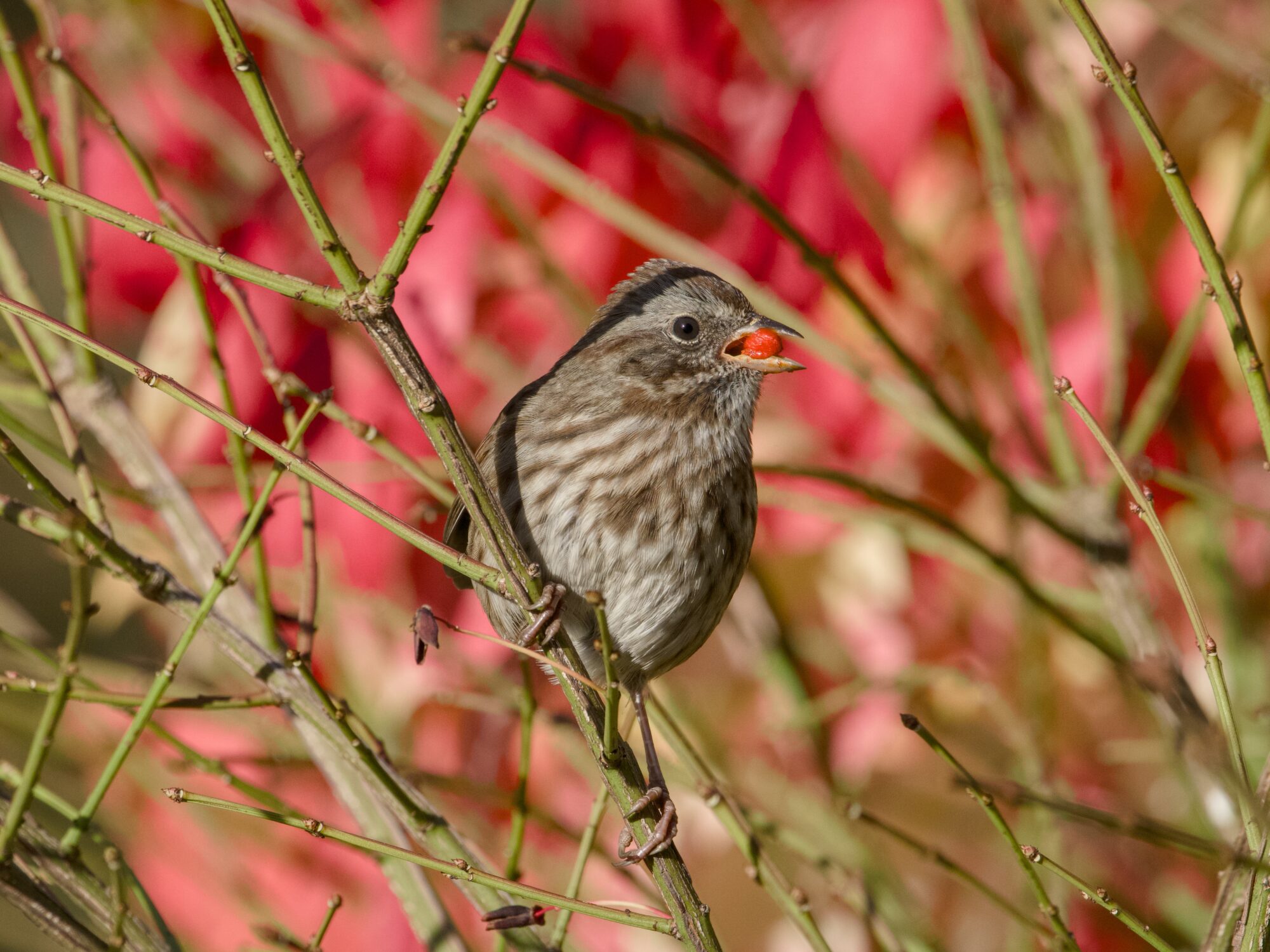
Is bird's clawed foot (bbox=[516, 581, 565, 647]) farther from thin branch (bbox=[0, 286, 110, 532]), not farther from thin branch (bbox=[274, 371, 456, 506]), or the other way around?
thin branch (bbox=[0, 286, 110, 532])

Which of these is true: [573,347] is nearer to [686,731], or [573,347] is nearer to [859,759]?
[686,731]

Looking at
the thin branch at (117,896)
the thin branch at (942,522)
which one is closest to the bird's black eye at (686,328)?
the thin branch at (942,522)

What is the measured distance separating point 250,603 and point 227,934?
1.64 m

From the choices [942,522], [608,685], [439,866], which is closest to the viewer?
[608,685]

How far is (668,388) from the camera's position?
2500 millimetres

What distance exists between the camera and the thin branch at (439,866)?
1.67m

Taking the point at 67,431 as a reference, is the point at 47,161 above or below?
above

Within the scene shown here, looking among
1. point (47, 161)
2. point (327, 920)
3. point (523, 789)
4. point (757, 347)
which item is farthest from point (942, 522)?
→ point (47, 161)

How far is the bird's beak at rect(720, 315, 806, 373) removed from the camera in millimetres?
2488

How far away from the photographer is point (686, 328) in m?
2.56

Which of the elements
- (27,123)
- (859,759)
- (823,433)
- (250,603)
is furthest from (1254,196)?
(27,123)

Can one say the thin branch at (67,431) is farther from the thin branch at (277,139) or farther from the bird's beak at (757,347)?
the bird's beak at (757,347)

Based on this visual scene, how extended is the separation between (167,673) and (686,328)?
4.14 ft

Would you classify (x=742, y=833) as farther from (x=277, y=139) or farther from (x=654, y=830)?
(x=277, y=139)
